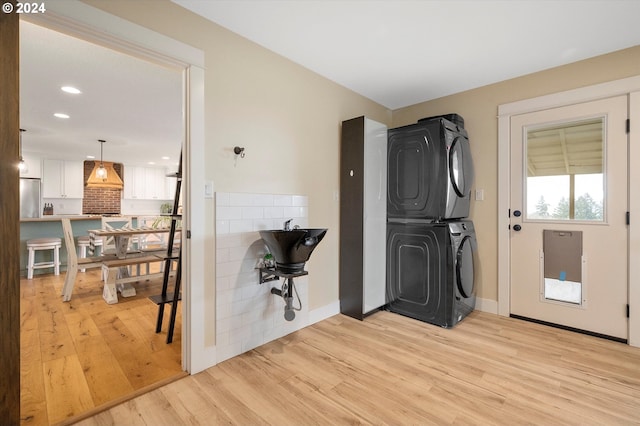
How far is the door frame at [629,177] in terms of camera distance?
225 centimetres

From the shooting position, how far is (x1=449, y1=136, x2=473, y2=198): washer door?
2.68m

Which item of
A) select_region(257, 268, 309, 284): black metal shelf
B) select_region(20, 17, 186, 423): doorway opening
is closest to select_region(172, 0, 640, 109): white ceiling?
select_region(20, 17, 186, 423): doorway opening

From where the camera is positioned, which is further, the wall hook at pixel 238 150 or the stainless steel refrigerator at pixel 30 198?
the stainless steel refrigerator at pixel 30 198

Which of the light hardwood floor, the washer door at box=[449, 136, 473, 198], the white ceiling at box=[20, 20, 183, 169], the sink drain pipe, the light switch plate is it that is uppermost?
the white ceiling at box=[20, 20, 183, 169]

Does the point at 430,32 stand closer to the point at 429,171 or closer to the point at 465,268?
the point at 429,171

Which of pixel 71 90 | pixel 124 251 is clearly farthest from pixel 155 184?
pixel 71 90

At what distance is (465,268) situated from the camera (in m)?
2.73

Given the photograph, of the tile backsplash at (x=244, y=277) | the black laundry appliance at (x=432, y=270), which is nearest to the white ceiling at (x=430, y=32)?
the tile backsplash at (x=244, y=277)

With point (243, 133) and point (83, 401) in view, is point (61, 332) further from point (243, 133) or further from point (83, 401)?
point (243, 133)

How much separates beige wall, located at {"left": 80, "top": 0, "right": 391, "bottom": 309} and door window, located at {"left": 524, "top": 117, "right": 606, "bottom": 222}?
1770 millimetres

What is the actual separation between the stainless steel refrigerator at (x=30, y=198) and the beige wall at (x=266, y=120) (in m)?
6.73

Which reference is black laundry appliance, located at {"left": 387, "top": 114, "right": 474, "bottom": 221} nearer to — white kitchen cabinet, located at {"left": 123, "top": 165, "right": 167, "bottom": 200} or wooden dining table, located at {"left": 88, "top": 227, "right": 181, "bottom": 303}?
wooden dining table, located at {"left": 88, "top": 227, "right": 181, "bottom": 303}

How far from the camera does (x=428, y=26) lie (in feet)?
6.58

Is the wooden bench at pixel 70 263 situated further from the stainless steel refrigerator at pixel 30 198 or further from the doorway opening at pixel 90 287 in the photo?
the stainless steel refrigerator at pixel 30 198
